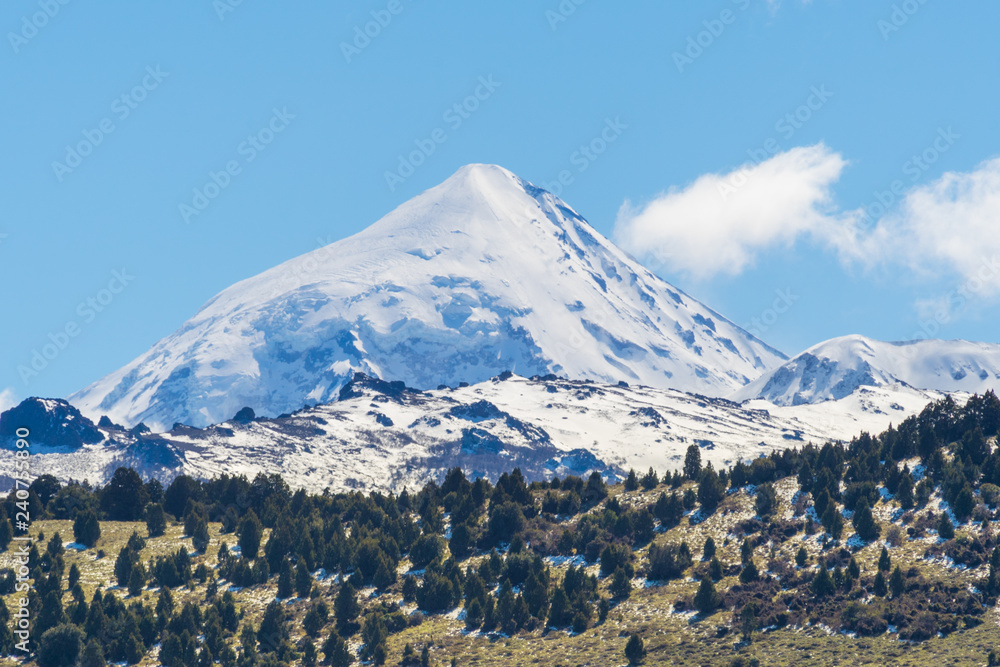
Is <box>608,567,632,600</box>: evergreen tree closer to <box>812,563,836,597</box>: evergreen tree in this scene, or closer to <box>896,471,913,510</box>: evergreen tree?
<box>812,563,836,597</box>: evergreen tree

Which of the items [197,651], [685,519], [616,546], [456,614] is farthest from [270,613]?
[685,519]

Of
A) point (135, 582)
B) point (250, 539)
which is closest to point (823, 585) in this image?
point (250, 539)

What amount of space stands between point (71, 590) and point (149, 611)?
19.9m

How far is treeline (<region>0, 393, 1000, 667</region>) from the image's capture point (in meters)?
150

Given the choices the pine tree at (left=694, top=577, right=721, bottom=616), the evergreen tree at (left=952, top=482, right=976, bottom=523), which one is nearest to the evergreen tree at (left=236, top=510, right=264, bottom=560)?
the pine tree at (left=694, top=577, right=721, bottom=616)

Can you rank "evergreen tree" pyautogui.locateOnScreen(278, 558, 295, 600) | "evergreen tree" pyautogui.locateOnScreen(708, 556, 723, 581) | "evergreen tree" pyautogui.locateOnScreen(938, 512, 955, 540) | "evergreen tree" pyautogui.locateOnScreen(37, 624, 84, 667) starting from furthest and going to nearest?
1. "evergreen tree" pyautogui.locateOnScreen(278, 558, 295, 600)
2. "evergreen tree" pyautogui.locateOnScreen(938, 512, 955, 540)
3. "evergreen tree" pyautogui.locateOnScreen(708, 556, 723, 581)
4. "evergreen tree" pyautogui.locateOnScreen(37, 624, 84, 667)

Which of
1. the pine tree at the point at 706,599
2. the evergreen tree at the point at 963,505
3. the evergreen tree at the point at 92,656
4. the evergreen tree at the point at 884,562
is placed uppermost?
the evergreen tree at the point at 963,505

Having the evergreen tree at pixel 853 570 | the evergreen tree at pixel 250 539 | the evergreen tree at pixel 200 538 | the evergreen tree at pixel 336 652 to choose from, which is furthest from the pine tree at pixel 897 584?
the evergreen tree at pixel 200 538

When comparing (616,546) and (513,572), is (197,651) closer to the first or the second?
(513,572)

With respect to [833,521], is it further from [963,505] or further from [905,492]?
[963,505]

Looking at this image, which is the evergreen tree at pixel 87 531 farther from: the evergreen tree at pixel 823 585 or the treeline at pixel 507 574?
the evergreen tree at pixel 823 585

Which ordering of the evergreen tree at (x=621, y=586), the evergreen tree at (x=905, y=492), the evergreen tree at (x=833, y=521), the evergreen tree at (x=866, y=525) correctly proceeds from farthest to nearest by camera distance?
the evergreen tree at (x=905, y=492) < the evergreen tree at (x=833, y=521) < the evergreen tree at (x=866, y=525) < the evergreen tree at (x=621, y=586)

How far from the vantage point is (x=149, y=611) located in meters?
159

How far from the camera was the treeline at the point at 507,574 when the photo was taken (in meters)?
150
